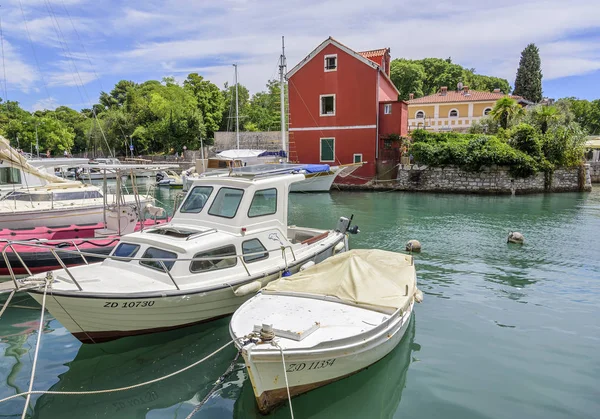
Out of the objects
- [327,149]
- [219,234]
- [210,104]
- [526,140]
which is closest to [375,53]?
[327,149]

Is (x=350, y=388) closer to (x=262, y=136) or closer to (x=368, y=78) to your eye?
(x=368, y=78)

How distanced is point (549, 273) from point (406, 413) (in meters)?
9.20

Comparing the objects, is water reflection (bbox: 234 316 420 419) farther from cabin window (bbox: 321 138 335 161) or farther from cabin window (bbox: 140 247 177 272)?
cabin window (bbox: 321 138 335 161)

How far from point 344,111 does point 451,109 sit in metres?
21.0

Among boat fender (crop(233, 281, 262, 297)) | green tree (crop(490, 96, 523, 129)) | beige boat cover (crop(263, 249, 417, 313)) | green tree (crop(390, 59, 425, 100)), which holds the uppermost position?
green tree (crop(390, 59, 425, 100))

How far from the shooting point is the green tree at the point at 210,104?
60.8m

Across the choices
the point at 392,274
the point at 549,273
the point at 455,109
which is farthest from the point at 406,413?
the point at 455,109

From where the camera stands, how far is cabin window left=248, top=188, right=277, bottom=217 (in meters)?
9.55

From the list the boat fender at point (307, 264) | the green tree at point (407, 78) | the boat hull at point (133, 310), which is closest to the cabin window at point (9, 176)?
the boat hull at point (133, 310)

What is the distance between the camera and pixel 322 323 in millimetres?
6500

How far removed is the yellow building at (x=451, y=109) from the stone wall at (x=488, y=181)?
15571mm

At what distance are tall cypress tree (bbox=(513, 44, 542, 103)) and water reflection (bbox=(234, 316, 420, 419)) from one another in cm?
7140

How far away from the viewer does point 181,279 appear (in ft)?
25.9

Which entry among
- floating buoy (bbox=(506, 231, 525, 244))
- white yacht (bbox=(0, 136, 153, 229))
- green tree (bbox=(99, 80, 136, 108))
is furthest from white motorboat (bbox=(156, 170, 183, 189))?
green tree (bbox=(99, 80, 136, 108))
